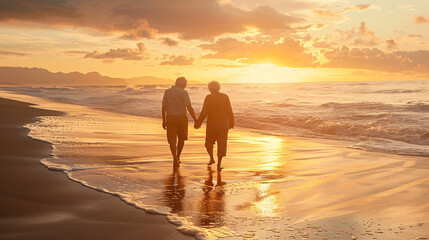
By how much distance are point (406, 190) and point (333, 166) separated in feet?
6.96

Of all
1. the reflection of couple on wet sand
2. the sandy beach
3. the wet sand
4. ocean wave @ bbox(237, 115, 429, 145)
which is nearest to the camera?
the wet sand

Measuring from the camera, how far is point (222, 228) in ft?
13.9

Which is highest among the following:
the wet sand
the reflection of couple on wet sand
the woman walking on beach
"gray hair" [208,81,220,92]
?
"gray hair" [208,81,220,92]

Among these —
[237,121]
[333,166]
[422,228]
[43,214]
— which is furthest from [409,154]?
[237,121]

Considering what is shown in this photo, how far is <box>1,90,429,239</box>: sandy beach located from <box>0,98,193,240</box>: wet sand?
0.6 inches

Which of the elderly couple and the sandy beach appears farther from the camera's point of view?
the elderly couple

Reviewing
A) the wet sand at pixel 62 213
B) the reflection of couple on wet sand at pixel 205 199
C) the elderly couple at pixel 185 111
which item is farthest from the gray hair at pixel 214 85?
the wet sand at pixel 62 213

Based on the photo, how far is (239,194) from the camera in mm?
5691

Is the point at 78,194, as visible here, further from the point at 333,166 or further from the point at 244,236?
the point at 333,166

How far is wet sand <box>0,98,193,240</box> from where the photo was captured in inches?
154

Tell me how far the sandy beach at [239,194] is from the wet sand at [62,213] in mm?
16

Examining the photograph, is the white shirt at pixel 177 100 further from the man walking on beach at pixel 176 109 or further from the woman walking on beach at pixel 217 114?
the woman walking on beach at pixel 217 114

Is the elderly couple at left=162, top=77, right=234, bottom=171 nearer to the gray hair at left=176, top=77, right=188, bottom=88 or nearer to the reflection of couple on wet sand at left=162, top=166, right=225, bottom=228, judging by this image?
the gray hair at left=176, top=77, right=188, bottom=88

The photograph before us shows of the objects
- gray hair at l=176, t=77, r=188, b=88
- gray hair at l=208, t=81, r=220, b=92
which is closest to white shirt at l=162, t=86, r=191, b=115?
gray hair at l=176, t=77, r=188, b=88
